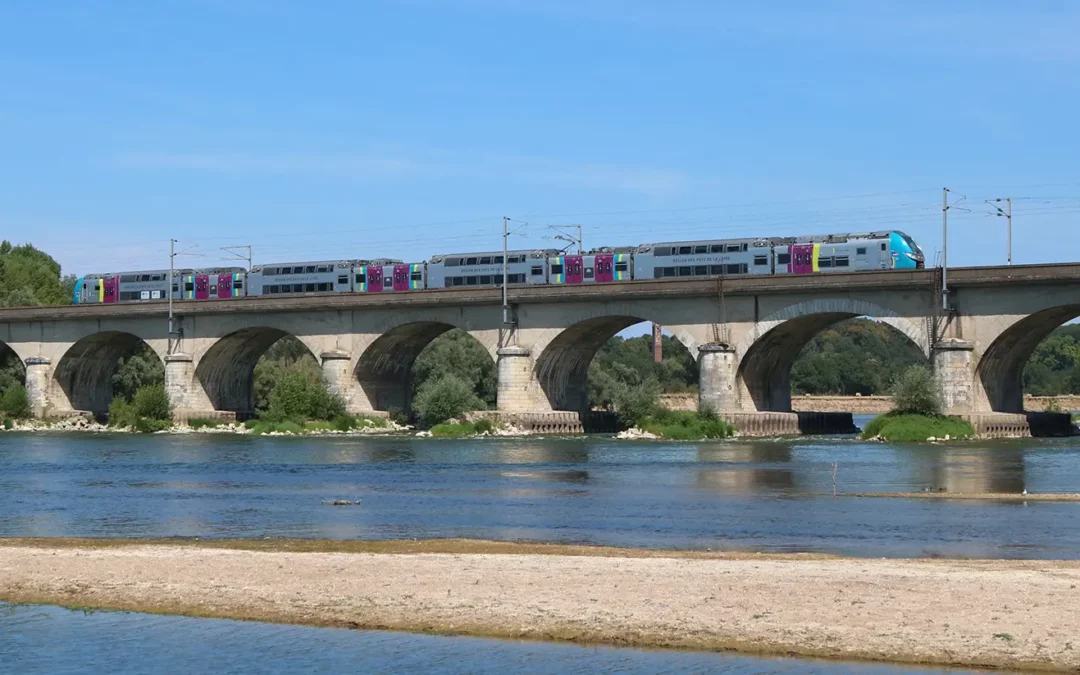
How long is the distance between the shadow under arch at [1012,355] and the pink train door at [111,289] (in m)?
57.4

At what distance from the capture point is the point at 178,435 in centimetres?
8150

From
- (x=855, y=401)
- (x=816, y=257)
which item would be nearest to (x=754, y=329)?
(x=816, y=257)

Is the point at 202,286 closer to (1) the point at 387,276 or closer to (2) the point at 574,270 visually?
(1) the point at 387,276

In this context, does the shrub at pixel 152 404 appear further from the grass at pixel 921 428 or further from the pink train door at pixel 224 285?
the grass at pixel 921 428

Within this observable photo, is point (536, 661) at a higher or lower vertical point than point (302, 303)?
lower

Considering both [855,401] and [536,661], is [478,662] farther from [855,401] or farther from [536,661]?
[855,401]

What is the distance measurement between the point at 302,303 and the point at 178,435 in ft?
33.0

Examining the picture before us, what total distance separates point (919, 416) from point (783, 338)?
32.7 ft

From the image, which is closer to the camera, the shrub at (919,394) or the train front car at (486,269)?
the shrub at (919,394)

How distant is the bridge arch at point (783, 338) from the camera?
67250 mm

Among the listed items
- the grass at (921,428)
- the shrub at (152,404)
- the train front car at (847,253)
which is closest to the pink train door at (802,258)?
the train front car at (847,253)

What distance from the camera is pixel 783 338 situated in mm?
73875

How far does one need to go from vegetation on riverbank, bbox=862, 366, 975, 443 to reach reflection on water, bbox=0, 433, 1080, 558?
2.01 metres

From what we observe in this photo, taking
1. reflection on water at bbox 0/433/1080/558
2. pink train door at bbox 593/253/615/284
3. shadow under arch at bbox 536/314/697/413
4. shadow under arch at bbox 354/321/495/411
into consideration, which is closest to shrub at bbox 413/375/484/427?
shadow under arch at bbox 354/321/495/411
